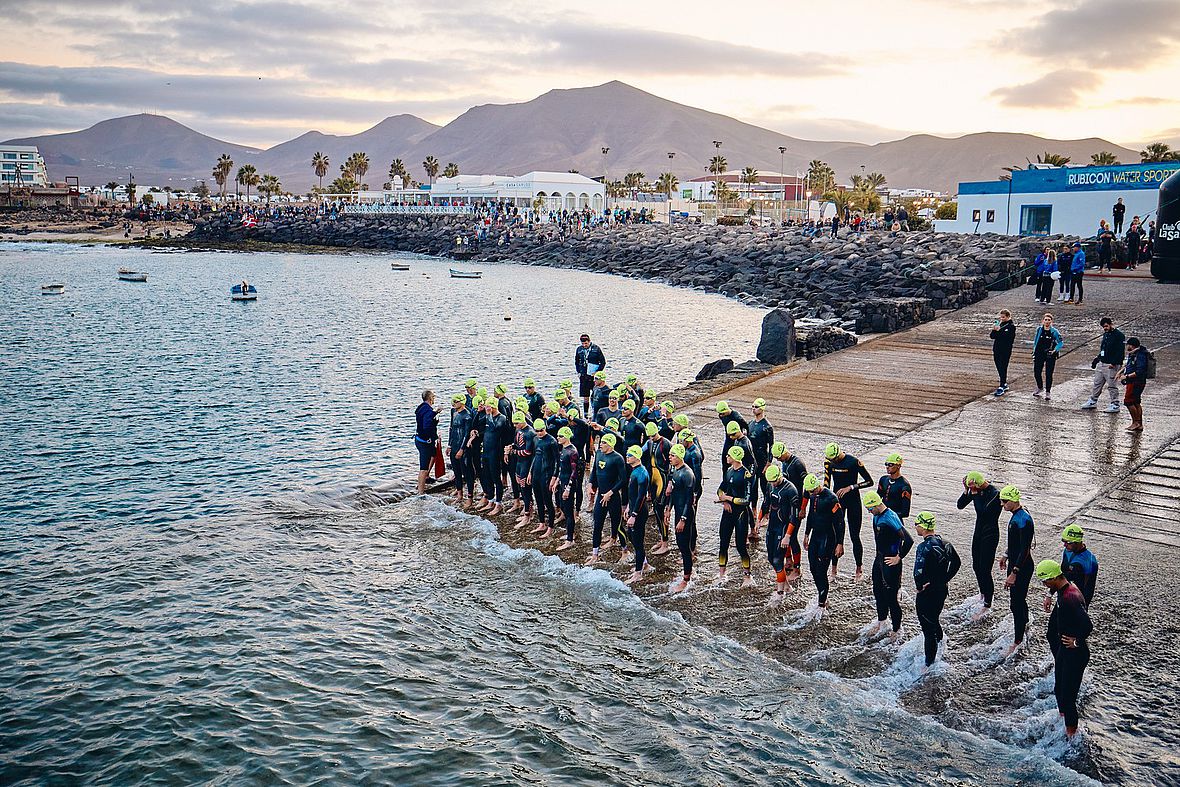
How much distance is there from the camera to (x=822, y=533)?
1213 cm

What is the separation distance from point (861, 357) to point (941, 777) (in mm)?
20467

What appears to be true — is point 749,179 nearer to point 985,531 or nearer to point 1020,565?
point 985,531

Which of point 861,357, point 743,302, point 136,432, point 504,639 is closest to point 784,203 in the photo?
point 743,302

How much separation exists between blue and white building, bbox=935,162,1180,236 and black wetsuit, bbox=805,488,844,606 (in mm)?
45898

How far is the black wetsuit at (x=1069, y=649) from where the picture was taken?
9.06 metres

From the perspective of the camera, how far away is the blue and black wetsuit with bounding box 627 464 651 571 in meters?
13.9

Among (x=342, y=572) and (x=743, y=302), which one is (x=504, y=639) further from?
(x=743, y=302)

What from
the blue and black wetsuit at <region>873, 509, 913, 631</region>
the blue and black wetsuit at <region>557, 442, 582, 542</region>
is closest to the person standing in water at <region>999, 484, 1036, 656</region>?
the blue and black wetsuit at <region>873, 509, 913, 631</region>

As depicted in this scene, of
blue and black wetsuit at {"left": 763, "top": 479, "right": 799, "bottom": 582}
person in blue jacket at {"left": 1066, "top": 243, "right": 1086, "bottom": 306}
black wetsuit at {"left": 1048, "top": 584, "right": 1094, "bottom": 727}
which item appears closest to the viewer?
black wetsuit at {"left": 1048, "top": 584, "right": 1094, "bottom": 727}

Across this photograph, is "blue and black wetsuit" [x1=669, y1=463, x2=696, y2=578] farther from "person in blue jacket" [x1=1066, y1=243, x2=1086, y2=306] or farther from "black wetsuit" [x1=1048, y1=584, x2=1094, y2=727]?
"person in blue jacket" [x1=1066, y1=243, x2=1086, y2=306]

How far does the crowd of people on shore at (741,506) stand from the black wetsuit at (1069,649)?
0.05ft

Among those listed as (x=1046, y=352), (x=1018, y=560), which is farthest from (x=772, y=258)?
(x=1018, y=560)

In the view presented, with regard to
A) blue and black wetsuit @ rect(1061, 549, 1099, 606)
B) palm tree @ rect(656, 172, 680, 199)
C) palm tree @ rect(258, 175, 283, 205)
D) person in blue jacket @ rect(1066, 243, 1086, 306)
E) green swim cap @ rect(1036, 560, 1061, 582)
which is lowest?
blue and black wetsuit @ rect(1061, 549, 1099, 606)

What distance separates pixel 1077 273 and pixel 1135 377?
15406mm
